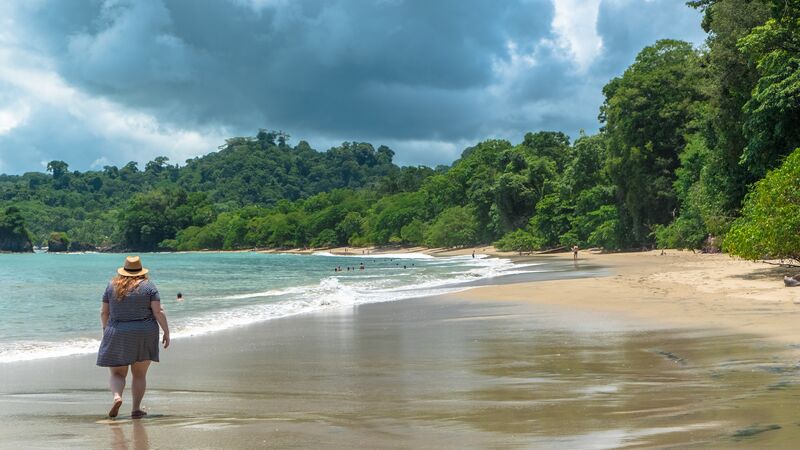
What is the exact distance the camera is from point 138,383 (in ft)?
26.2

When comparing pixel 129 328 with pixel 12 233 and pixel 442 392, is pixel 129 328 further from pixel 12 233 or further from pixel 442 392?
pixel 12 233

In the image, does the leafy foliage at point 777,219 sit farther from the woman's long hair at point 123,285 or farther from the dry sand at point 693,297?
the woman's long hair at point 123,285

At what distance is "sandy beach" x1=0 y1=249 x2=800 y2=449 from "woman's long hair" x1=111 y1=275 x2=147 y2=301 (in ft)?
4.05

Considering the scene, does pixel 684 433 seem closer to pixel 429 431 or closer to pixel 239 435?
pixel 429 431

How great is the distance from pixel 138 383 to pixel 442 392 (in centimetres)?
315

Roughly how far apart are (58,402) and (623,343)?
7.94 metres

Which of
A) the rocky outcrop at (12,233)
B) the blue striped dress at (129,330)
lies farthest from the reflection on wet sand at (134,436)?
the rocky outcrop at (12,233)

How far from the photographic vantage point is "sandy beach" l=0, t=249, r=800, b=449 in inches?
249

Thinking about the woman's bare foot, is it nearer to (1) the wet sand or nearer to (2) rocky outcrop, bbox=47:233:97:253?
(1) the wet sand

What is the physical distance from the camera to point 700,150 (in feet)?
148

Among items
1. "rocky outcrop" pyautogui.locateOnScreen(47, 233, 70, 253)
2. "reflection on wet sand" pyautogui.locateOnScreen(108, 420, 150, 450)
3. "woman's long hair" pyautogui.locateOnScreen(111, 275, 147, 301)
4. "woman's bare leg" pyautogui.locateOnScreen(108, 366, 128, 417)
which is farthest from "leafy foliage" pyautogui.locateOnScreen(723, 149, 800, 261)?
"rocky outcrop" pyautogui.locateOnScreen(47, 233, 70, 253)

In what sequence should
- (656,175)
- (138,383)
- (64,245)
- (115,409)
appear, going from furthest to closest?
(64,245) < (656,175) < (138,383) < (115,409)

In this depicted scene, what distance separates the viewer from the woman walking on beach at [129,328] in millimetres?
8031

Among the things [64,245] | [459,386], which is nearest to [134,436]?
[459,386]
